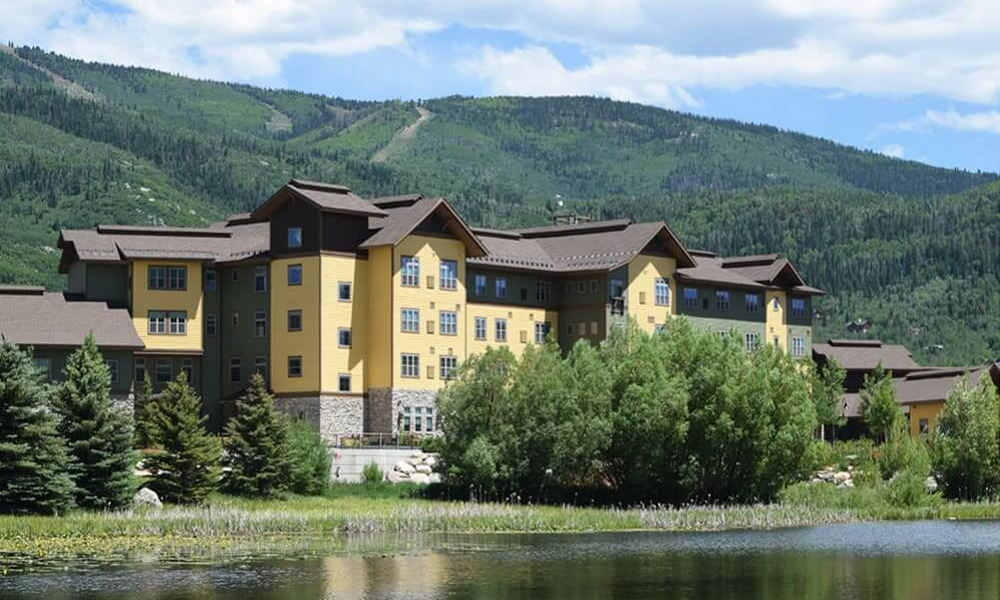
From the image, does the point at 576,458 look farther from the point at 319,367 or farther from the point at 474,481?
the point at 319,367

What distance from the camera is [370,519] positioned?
69.1 metres

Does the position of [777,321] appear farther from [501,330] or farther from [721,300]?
[501,330]

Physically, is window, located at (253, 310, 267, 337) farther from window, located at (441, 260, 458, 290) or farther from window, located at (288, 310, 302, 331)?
window, located at (441, 260, 458, 290)

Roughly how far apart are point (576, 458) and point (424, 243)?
20.6 m

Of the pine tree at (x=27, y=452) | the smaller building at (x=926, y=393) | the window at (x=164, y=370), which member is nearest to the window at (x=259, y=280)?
the window at (x=164, y=370)

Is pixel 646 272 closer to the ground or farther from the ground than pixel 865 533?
farther from the ground

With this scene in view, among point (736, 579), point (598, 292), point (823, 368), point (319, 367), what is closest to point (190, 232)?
point (319, 367)

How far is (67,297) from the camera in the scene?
9562 cm

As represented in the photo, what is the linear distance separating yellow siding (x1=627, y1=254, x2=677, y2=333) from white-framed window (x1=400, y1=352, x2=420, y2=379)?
14.5 m

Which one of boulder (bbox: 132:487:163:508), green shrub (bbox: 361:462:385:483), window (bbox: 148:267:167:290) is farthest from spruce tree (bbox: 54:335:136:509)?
window (bbox: 148:267:167:290)

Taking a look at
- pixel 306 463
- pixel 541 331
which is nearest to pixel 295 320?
pixel 541 331

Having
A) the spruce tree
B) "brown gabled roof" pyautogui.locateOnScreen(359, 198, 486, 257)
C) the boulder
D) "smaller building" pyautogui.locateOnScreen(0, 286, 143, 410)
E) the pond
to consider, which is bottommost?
the pond

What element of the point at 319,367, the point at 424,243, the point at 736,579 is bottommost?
the point at 736,579

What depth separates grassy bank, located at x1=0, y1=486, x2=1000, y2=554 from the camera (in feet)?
206
